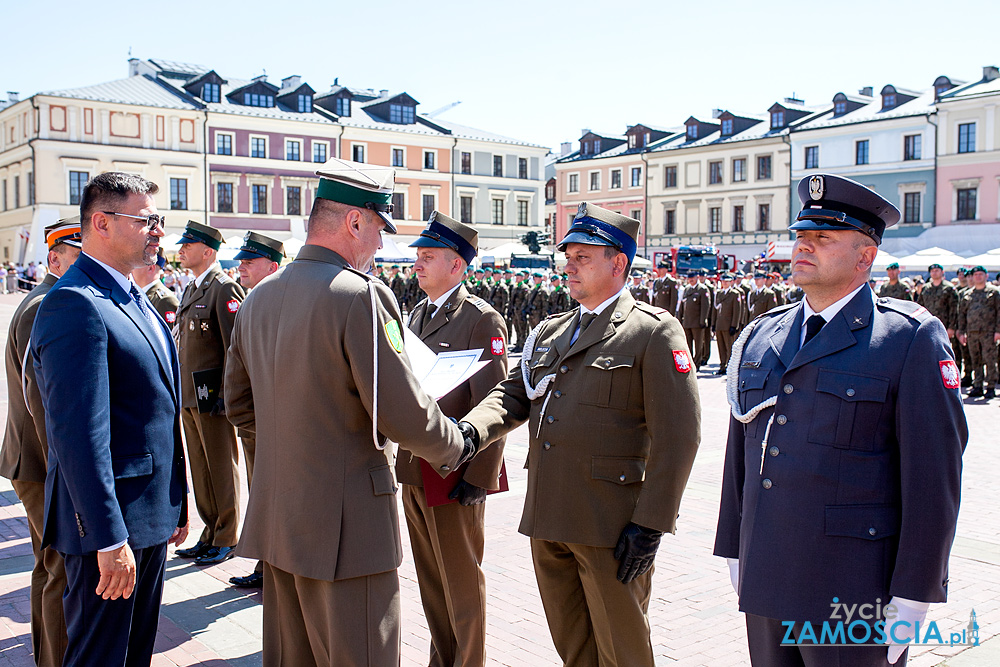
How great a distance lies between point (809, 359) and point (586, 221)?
3.82 ft

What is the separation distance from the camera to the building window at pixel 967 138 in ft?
141

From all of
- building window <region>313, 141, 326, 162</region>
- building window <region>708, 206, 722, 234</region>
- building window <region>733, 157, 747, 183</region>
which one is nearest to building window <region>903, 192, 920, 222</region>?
Result: building window <region>733, 157, 747, 183</region>

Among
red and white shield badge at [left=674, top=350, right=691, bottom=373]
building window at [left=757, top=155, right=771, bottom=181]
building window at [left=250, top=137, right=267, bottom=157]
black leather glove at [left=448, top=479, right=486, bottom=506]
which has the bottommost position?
black leather glove at [left=448, top=479, right=486, bottom=506]

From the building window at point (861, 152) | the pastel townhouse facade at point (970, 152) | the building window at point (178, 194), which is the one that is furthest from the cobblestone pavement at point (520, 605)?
the building window at point (178, 194)

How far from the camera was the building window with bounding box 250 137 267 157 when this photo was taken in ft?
165

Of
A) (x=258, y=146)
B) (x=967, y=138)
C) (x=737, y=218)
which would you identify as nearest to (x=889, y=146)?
(x=967, y=138)

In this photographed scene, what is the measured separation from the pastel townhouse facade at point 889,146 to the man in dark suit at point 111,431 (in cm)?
4640

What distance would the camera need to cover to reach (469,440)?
3195mm

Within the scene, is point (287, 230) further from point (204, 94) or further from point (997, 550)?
point (997, 550)

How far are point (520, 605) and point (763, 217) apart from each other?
167ft

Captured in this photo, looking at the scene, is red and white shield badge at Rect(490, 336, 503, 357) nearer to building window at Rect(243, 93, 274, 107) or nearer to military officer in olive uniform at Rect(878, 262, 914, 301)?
military officer in olive uniform at Rect(878, 262, 914, 301)

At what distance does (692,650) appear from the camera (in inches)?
166

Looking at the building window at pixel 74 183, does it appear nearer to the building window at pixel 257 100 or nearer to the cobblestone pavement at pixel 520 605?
the building window at pixel 257 100

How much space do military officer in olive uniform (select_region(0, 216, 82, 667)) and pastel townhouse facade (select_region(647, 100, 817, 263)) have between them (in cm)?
4818
